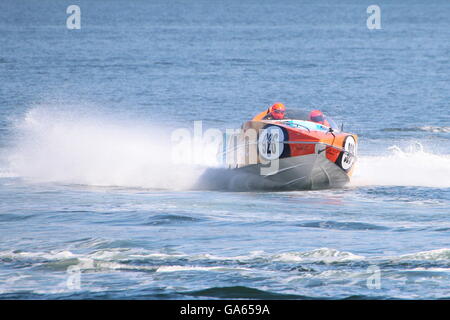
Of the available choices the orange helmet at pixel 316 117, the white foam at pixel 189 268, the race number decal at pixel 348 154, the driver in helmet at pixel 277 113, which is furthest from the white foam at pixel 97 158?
the white foam at pixel 189 268

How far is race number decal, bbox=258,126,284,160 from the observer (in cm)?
1916

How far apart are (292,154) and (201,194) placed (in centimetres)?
228

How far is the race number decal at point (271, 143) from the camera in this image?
1916cm

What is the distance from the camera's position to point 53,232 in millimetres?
14875

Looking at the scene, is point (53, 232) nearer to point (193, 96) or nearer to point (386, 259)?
point (386, 259)

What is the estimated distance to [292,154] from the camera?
19141 mm

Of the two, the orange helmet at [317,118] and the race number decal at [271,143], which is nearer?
the race number decal at [271,143]

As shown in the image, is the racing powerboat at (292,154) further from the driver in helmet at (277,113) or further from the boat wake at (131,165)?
the boat wake at (131,165)

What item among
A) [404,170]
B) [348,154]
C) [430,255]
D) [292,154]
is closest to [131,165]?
[292,154]

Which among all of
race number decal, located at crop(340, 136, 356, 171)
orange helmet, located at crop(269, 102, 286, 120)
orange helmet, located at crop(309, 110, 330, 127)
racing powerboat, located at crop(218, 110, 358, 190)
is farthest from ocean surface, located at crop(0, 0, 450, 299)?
orange helmet, located at crop(269, 102, 286, 120)

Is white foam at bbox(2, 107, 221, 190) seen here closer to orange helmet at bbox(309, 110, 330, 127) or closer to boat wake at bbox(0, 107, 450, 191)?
boat wake at bbox(0, 107, 450, 191)

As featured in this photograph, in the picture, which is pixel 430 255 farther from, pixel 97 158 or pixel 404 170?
pixel 97 158

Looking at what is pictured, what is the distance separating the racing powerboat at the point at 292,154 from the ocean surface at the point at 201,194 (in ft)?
1.46

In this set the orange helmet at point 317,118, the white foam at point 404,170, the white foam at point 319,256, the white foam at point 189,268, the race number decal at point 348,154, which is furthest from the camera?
the white foam at point 404,170
